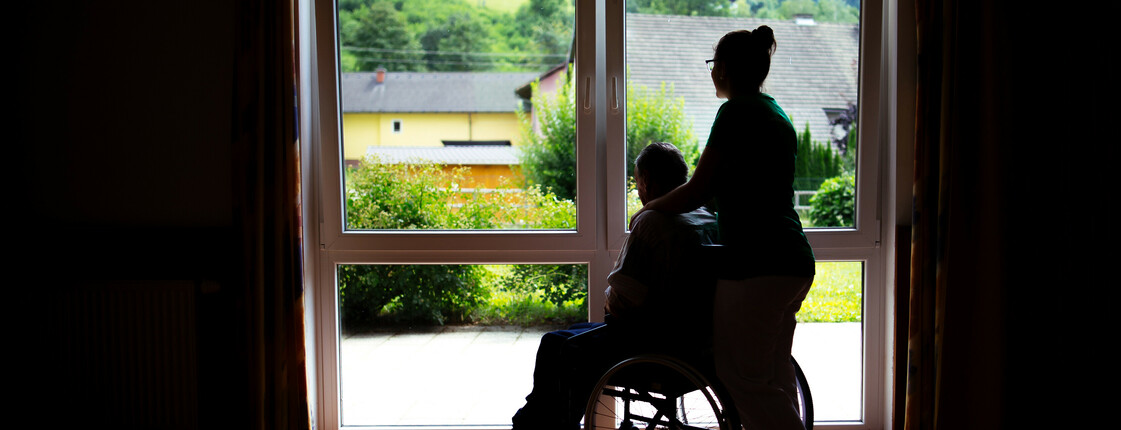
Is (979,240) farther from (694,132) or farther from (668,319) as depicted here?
(668,319)

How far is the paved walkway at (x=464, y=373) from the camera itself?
2.30 m

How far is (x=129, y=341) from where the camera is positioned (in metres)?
2.06

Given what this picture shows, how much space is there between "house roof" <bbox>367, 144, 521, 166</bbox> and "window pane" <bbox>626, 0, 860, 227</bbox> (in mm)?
430

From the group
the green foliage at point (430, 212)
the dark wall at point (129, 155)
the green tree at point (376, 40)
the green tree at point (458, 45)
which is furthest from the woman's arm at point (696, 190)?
the dark wall at point (129, 155)

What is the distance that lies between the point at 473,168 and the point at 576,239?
1.40ft

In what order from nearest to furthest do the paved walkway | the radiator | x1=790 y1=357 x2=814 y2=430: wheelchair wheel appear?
x1=790 y1=357 x2=814 y2=430: wheelchair wheel < the radiator < the paved walkway

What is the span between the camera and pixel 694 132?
2.24m

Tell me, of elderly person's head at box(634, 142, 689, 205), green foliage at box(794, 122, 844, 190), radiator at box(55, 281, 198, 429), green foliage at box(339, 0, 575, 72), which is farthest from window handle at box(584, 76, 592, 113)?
radiator at box(55, 281, 198, 429)

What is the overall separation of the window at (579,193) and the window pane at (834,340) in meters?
0.04

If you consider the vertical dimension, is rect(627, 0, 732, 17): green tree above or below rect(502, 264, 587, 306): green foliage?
above

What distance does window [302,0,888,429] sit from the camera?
219 centimetres

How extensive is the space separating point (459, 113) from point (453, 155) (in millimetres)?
144

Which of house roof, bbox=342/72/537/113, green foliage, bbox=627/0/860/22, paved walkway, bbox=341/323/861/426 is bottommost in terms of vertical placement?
paved walkway, bbox=341/323/861/426

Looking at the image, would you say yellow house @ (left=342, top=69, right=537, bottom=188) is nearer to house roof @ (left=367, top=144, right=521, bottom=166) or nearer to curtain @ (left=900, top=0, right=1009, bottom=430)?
house roof @ (left=367, top=144, right=521, bottom=166)
